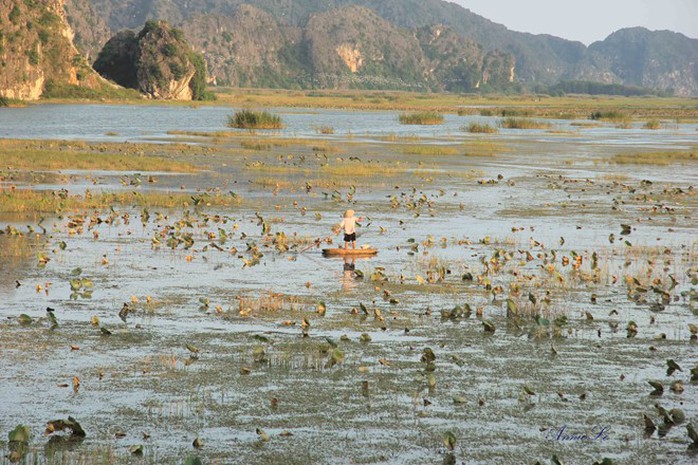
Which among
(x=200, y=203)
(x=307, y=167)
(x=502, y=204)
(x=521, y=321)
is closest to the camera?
(x=521, y=321)

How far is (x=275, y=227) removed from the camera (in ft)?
92.1

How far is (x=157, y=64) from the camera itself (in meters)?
184

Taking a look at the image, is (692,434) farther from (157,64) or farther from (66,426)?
(157,64)

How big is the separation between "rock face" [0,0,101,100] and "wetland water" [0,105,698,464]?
11176 cm

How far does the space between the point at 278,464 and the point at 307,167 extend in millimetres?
36519

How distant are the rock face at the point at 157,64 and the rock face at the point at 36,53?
16.9 metres

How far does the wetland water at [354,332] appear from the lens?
11.6 m

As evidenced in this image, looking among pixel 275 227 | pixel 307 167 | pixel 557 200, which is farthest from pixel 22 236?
pixel 307 167

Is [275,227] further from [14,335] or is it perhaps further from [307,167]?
[307,167]

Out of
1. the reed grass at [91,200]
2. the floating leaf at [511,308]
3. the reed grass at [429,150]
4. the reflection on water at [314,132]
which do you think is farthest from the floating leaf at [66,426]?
the reflection on water at [314,132]

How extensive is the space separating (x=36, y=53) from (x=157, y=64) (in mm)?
38019

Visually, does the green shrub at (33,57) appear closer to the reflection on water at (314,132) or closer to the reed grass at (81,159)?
the reflection on water at (314,132)

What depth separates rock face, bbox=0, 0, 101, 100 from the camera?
5547 inches

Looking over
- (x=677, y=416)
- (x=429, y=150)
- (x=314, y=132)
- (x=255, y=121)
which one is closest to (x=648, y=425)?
(x=677, y=416)
